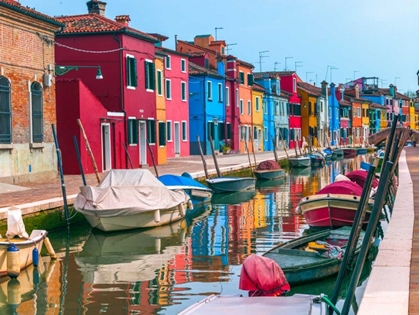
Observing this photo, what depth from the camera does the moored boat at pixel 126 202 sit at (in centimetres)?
1666

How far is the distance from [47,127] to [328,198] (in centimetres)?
1124

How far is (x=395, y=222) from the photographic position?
40.1 ft

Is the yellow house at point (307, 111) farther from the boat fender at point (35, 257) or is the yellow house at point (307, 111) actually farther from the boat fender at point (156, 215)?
the boat fender at point (35, 257)

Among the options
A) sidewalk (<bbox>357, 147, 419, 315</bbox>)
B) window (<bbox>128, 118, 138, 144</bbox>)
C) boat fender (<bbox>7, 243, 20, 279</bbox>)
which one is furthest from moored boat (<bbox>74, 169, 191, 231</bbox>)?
window (<bbox>128, 118, 138, 144</bbox>)

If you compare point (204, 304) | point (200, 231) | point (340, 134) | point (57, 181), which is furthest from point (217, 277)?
point (340, 134)

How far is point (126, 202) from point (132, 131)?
49.4 feet

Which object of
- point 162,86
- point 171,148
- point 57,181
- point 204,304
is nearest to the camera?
point 204,304

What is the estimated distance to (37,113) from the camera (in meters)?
23.4

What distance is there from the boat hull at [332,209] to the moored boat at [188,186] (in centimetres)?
502

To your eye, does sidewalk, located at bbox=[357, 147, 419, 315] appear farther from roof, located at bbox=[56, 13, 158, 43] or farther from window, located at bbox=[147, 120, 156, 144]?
window, located at bbox=[147, 120, 156, 144]

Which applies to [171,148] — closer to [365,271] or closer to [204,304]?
[365,271]

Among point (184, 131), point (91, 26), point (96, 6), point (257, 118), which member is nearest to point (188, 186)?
point (91, 26)

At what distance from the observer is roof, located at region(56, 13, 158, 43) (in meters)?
30.8

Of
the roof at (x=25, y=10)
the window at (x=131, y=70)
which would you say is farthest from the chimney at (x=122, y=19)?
the roof at (x=25, y=10)
